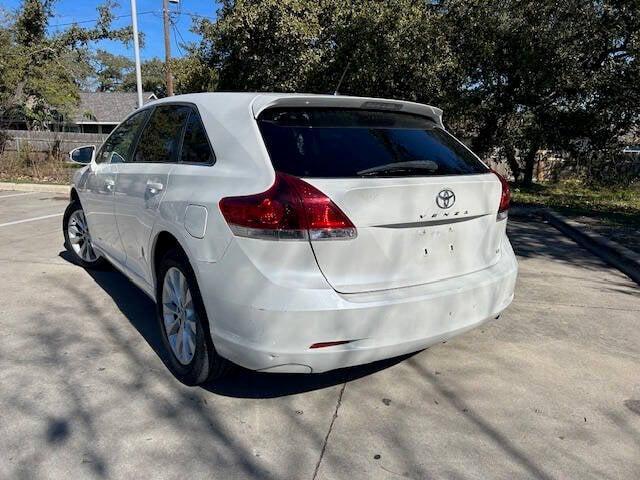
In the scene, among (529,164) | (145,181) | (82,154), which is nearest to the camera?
(145,181)

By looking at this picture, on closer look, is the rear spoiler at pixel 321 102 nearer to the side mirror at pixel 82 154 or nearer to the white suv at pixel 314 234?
the white suv at pixel 314 234

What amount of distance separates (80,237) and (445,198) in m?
4.17

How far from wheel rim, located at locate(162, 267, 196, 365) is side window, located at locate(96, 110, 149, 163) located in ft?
4.46

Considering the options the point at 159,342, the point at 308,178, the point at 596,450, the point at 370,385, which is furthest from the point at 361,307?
the point at 159,342

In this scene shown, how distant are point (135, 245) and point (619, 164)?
1316cm

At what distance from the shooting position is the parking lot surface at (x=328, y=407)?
2.50 meters

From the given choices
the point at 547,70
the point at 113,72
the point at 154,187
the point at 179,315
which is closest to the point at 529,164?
the point at 547,70

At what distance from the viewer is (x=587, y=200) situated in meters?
12.5

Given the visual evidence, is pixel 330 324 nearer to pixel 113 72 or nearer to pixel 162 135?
pixel 162 135

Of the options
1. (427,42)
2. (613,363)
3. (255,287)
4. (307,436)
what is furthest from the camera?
(427,42)

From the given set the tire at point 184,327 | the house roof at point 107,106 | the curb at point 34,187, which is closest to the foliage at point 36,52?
the curb at point 34,187

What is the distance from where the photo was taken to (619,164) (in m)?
13.3

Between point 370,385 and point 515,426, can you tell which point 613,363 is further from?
point 370,385

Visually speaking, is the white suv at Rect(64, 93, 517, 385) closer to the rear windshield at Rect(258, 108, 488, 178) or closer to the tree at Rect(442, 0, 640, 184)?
the rear windshield at Rect(258, 108, 488, 178)
